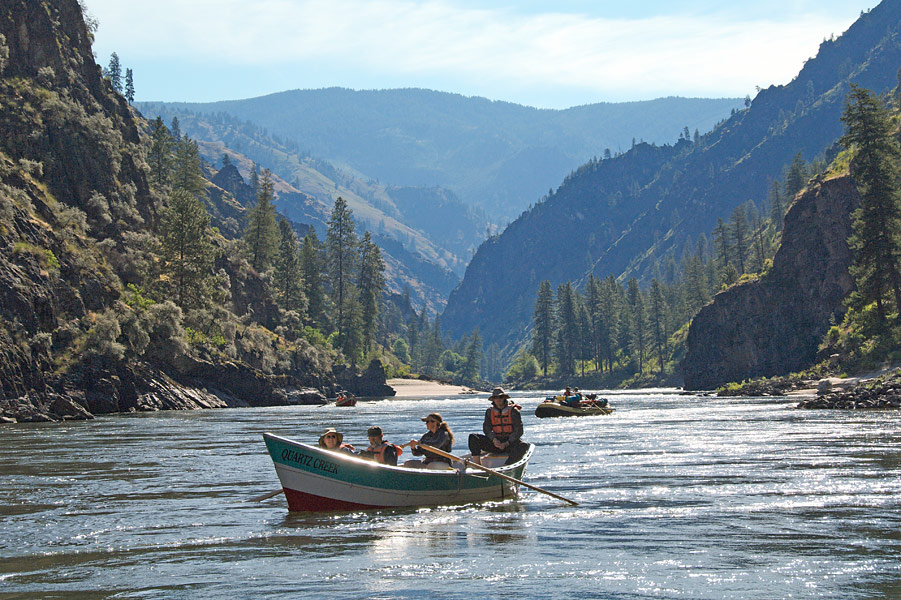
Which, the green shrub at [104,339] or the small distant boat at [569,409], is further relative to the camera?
the small distant boat at [569,409]

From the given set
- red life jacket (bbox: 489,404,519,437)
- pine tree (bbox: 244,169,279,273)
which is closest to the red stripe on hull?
red life jacket (bbox: 489,404,519,437)

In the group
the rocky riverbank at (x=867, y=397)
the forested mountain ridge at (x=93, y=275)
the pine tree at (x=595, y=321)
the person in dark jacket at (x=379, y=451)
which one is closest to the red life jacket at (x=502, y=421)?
the person in dark jacket at (x=379, y=451)

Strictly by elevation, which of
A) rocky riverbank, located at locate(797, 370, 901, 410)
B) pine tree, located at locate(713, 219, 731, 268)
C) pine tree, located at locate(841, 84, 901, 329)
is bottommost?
rocky riverbank, located at locate(797, 370, 901, 410)

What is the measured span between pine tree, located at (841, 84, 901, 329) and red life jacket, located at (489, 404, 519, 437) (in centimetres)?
4871

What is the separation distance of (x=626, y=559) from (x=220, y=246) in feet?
310

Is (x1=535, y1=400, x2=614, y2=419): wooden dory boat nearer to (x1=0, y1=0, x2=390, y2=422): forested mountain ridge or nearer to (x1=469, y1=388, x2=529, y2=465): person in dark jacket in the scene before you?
(x1=0, y1=0, x2=390, y2=422): forested mountain ridge

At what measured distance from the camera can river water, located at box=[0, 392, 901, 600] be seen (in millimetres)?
12547

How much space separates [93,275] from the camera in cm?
6222

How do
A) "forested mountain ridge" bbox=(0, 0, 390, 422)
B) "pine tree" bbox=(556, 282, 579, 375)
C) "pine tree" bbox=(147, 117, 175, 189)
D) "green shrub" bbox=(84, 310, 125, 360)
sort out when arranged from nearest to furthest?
1. "forested mountain ridge" bbox=(0, 0, 390, 422)
2. "green shrub" bbox=(84, 310, 125, 360)
3. "pine tree" bbox=(147, 117, 175, 189)
4. "pine tree" bbox=(556, 282, 579, 375)

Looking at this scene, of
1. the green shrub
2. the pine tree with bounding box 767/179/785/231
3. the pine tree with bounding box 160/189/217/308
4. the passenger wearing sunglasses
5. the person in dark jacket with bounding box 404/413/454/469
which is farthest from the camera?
the pine tree with bounding box 767/179/785/231

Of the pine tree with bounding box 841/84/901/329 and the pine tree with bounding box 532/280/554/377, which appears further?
the pine tree with bounding box 532/280/554/377

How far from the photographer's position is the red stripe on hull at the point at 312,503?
61.3 ft

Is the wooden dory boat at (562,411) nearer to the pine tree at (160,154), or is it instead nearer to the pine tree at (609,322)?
the pine tree at (160,154)

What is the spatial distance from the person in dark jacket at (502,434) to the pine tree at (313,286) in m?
114
